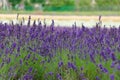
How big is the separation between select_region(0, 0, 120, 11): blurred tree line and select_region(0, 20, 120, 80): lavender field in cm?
4094

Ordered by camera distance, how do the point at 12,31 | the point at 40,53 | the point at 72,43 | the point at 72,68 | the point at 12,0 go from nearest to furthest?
the point at 72,68 < the point at 40,53 < the point at 72,43 < the point at 12,31 < the point at 12,0

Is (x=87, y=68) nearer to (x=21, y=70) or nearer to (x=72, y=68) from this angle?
(x=72, y=68)

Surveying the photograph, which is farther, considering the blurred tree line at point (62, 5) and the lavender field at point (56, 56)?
the blurred tree line at point (62, 5)

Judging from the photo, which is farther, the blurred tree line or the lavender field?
the blurred tree line

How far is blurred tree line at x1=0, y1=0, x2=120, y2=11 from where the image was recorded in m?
46.5

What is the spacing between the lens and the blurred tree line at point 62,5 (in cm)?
4650

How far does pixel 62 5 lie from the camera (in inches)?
2023

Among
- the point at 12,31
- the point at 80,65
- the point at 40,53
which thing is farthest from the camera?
the point at 12,31

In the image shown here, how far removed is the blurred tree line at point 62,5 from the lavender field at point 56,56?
40.9 metres

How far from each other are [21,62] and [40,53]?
360 mm

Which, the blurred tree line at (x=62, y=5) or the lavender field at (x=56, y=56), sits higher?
the lavender field at (x=56, y=56)

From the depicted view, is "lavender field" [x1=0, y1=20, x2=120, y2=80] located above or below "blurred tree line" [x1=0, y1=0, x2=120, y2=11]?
above

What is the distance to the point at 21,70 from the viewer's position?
135 inches

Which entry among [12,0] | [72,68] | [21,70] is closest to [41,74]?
[21,70]
